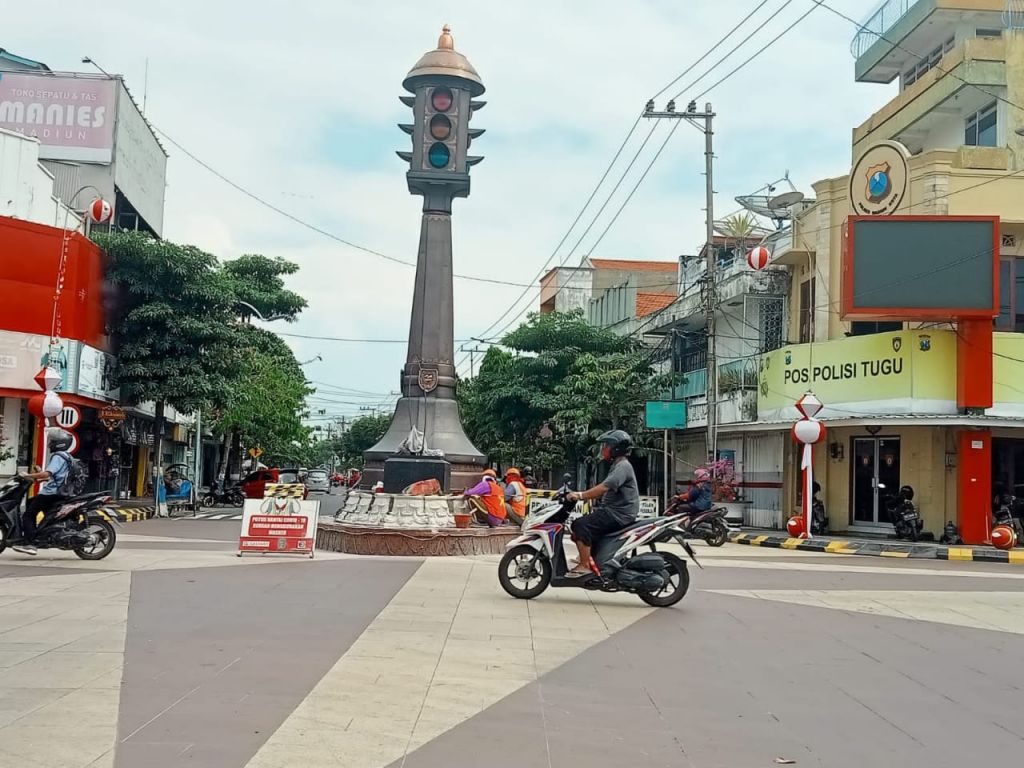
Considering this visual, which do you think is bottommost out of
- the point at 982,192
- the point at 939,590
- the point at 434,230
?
the point at 939,590

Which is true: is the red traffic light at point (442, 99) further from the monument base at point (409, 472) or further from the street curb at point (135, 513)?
the street curb at point (135, 513)

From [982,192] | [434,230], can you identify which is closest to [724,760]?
[434,230]

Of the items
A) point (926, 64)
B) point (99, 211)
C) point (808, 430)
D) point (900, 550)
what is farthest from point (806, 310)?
point (99, 211)

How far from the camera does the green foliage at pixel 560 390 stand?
101 ft

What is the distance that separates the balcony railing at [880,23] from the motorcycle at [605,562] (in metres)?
21.7

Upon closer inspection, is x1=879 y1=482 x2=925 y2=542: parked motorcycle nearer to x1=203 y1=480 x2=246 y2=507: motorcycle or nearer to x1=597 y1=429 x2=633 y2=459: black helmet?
x1=597 y1=429 x2=633 y2=459: black helmet

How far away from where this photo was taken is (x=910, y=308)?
20.7 meters

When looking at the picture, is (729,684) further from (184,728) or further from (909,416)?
(909,416)

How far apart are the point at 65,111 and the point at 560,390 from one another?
17.4 meters

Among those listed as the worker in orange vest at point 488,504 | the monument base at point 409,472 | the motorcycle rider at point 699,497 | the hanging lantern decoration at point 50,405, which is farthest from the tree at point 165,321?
the motorcycle rider at point 699,497

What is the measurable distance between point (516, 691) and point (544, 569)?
3992 mm

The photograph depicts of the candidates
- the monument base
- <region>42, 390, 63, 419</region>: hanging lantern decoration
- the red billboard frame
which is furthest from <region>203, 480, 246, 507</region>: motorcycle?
the red billboard frame

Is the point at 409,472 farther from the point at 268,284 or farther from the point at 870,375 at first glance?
the point at 268,284

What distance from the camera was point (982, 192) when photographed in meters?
22.4
